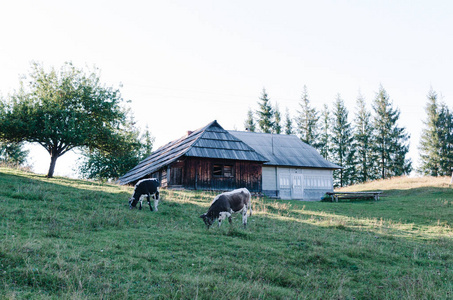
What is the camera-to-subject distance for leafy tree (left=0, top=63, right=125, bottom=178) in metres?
29.0

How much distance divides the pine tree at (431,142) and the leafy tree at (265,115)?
22.3 meters

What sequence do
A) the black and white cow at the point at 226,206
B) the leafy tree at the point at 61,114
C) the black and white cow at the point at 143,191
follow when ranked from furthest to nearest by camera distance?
the leafy tree at the point at 61,114, the black and white cow at the point at 143,191, the black and white cow at the point at 226,206

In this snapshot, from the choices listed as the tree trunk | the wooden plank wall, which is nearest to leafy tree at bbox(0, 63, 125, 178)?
the tree trunk

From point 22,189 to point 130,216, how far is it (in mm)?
7414

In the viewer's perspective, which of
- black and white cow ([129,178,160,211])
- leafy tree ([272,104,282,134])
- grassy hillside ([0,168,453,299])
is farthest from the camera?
leafy tree ([272,104,282,134])

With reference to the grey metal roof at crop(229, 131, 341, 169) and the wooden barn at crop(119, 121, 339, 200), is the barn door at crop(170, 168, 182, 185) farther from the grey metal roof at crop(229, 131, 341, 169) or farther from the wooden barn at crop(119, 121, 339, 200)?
the grey metal roof at crop(229, 131, 341, 169)

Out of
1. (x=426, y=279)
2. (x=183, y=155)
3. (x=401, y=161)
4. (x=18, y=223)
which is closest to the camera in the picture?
(x=426, y=279)

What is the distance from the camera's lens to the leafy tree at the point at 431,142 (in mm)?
51031

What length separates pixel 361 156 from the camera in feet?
173

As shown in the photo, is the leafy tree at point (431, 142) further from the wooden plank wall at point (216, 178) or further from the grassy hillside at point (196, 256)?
the grassy hillside at point (196, 256)

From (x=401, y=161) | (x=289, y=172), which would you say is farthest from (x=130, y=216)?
(x=401, y=161)

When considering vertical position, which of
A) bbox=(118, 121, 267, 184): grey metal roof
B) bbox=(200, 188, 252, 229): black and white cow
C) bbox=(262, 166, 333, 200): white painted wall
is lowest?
bbox=(200, 188, 252, 229): black and white cow

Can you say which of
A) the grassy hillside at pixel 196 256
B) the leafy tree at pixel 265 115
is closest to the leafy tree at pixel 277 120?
the leafy tree at pixel 265 115

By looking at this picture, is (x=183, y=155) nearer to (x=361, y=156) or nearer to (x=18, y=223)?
(x=18, y=223)
